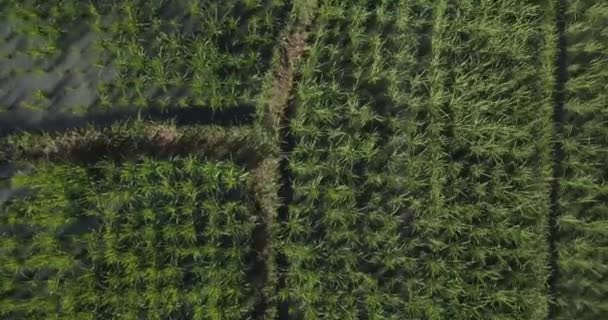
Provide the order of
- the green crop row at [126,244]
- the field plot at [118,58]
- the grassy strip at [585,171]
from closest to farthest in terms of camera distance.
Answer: the green crop row at [126,244] < the field plot at [118,58] < the grassy strip at [585,171]

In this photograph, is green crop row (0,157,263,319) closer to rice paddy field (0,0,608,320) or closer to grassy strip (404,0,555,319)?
rice paddy field (0,0,608,320)

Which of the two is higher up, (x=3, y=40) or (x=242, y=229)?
(x=3, y=40)

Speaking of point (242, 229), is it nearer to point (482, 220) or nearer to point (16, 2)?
point (482, 220)

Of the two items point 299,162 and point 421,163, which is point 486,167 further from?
point 299,162

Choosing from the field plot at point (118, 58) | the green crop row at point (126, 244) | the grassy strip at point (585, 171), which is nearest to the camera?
the green crop row at point (126, 244)

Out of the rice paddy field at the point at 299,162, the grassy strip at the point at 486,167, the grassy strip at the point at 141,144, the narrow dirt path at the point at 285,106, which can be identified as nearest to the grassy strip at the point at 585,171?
the rice paddy field at the point at 299,162

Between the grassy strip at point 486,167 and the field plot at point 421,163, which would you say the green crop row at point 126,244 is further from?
the grassy strip at point 486,167

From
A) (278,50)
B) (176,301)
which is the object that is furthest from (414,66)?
(176,301)
